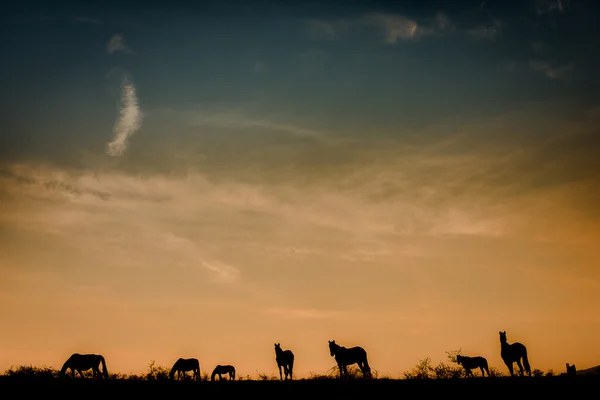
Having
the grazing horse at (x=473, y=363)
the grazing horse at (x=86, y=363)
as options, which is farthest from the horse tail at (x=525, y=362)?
the grazing horse at (x=86, y=363)

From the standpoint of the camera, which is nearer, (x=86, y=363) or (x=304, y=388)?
(x=304, y=388)

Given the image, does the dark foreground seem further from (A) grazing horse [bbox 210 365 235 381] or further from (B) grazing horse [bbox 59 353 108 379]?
(A) grazing horse [bbox 210 365 235 381]

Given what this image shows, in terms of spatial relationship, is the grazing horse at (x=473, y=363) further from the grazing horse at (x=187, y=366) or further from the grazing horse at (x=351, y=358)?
the grazing horse at (x=187, y=366)

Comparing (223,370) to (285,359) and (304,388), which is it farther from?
(304,388)

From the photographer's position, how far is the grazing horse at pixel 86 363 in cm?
3731

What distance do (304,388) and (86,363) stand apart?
18.1 meters

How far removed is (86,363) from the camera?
37.9 m

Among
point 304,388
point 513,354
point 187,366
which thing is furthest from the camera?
point 187,366

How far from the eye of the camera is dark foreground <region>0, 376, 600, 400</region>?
24.4m

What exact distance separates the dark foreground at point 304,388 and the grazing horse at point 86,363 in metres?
9.51

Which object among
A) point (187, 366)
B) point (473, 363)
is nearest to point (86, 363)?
point (187, 366)

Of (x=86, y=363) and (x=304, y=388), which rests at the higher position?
(x=86, y=363)

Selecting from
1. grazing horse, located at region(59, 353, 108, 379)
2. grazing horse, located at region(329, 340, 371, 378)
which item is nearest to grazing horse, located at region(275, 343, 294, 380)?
grazing horse, located at region(329, 340, 371, 378)

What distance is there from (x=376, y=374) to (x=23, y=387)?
2257 centimetres
